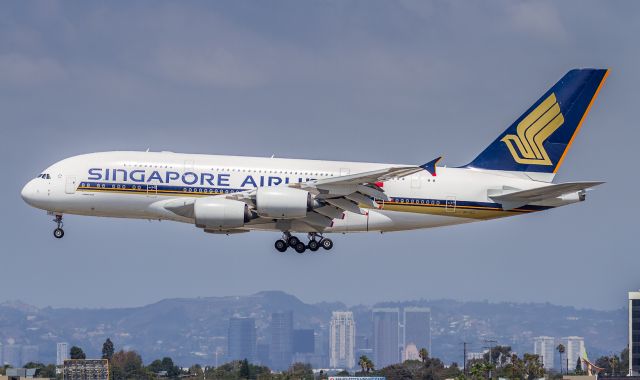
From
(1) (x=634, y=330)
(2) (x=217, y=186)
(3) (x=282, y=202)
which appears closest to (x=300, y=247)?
(3) (x=282, y=202)

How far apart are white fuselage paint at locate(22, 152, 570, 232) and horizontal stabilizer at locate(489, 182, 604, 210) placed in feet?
2.42

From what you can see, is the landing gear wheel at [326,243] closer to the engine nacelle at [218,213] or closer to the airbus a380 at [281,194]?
the airbus a380 at [281,194]

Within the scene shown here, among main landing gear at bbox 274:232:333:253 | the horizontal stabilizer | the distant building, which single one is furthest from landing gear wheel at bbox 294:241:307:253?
the distant building

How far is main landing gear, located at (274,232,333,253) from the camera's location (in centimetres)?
7250

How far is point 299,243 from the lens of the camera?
72500mm

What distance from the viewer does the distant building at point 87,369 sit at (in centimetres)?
10912

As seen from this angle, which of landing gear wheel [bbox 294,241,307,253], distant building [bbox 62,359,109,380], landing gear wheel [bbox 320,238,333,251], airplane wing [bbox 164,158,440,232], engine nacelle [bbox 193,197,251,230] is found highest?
airplane wing [bbox 164,158,440,232]

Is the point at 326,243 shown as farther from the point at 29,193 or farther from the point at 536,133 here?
the point at 29,193

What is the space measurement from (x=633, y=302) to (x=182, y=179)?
120m

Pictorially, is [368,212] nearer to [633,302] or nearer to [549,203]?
[549,203]

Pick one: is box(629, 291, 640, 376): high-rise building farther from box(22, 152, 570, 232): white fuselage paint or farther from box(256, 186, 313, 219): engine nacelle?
box(256, 186, 313, 219): engine nacelle

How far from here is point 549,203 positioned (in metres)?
71.8

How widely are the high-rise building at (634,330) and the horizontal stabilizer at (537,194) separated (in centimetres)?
10095

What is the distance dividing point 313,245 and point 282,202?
5.85 m
